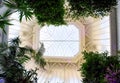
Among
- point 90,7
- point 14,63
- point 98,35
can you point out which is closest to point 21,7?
point 90,7

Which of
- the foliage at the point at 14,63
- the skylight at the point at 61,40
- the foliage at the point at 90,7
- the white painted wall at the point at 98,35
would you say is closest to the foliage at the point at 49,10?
the foliage at the point at 90,7

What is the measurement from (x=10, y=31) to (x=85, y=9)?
3348 millimetres

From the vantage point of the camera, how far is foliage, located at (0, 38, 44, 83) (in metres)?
5.00

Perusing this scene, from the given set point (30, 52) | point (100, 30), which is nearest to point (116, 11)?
point (100, 30)

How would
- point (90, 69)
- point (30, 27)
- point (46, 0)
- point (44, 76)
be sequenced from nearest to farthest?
point (46, 0), point (90, 69), point (44, 76), point (30, 27)

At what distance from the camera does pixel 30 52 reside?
18.5 ft

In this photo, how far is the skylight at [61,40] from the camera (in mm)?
8109

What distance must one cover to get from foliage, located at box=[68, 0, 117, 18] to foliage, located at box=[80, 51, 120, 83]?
38.9 inches

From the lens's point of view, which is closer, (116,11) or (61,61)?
(116,11)

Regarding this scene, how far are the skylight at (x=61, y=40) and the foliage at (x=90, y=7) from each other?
→ 434 centimetres

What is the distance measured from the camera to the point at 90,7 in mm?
3457

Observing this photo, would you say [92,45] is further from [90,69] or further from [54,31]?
[90,69]

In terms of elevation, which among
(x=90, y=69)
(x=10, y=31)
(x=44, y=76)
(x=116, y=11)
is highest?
(x=116, y=11)

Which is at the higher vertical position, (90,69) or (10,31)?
(10,31)
